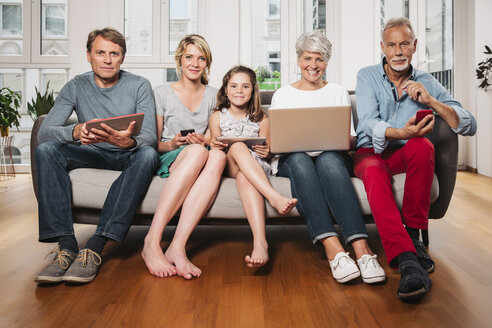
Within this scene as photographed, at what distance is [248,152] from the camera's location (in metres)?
1.83

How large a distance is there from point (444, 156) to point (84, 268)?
5.11 ft

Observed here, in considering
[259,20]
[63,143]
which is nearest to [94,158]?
[63,143]

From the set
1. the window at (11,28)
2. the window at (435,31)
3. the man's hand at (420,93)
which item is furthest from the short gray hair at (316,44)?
the window at (11,28)

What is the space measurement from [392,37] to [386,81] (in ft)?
0.65

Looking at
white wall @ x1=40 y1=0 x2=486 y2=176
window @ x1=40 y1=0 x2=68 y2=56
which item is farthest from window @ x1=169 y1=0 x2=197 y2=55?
window @ x1=40 y1=0 x2=68 y2=56

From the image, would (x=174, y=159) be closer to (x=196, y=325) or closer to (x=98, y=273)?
(x=98, y=273)

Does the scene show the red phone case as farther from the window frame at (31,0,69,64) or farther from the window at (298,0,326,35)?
the window frame at (31,0,69,64)

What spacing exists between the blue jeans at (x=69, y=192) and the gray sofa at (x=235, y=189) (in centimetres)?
5

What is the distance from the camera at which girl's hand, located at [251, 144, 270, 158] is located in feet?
6.30

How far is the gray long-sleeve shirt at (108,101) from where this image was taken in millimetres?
2008

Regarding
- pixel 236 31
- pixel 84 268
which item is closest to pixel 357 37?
pixel 236 31

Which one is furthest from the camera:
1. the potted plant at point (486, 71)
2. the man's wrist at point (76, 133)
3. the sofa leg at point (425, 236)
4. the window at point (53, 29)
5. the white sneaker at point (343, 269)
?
the window at point (53, 29)

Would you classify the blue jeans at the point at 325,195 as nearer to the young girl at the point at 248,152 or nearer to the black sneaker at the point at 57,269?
the young girl at the point at 248,152

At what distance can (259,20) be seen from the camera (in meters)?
4.97
